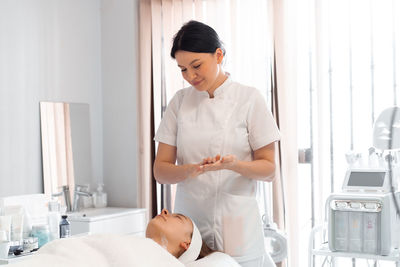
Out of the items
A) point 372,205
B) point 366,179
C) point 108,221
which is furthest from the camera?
point 108,221

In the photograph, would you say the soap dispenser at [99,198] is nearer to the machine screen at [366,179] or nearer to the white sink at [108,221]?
the white sink at [108,221]

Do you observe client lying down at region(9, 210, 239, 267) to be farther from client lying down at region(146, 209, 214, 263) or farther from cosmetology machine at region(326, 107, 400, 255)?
cosmetology machine at region(326, 107, 400, 255)

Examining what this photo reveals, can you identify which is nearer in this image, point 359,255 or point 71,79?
point 359,255

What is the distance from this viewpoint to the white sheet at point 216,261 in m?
1.49

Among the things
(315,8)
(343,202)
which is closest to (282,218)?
(343,202)

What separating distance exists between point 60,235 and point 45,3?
1.66 m

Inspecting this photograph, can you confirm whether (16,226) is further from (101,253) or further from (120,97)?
(120,97)

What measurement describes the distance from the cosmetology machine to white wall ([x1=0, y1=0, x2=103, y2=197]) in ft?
6.39

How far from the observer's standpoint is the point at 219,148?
1.65 metres

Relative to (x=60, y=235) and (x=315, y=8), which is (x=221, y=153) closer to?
(x=60, y=235)

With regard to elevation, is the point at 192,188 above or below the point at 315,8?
below

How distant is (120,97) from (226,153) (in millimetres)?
2264

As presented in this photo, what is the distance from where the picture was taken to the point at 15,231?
236cm

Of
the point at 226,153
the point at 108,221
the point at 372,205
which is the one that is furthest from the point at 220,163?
the point at 108,221
